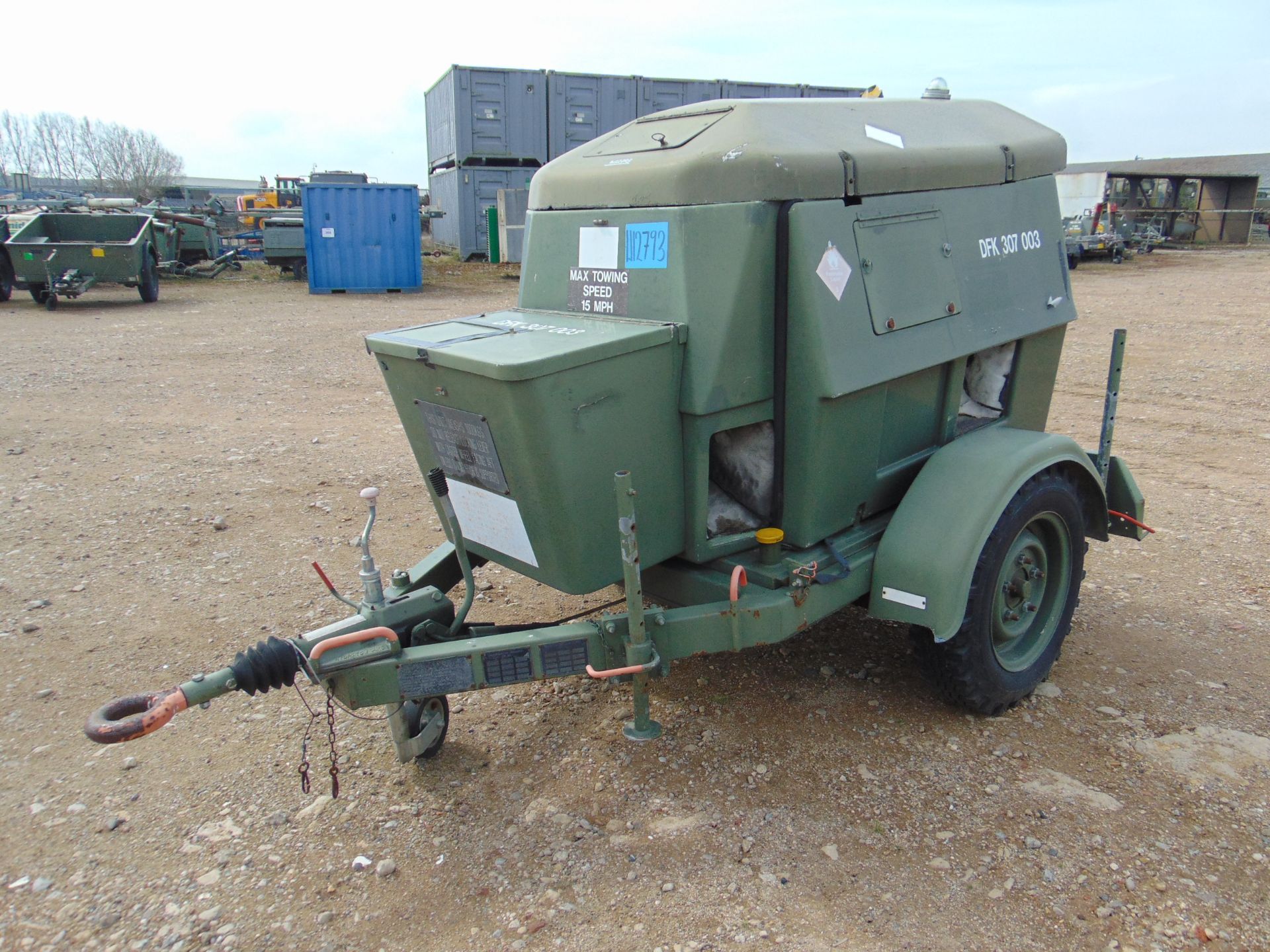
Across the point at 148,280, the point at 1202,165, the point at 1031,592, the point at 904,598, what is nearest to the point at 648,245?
the point at 904,598

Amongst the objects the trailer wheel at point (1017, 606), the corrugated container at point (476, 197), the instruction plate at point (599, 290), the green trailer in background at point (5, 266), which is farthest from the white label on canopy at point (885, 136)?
the corrugated container at point (476, 197)

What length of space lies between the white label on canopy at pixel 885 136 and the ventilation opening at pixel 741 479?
1.00m

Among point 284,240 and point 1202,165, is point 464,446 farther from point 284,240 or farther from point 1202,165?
point 1202,165

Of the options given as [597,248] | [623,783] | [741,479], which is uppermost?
[597,248]

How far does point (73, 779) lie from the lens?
294 centimetres

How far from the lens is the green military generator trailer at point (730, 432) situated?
2527 mm

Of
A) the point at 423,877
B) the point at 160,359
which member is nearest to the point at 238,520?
the point at 423,877

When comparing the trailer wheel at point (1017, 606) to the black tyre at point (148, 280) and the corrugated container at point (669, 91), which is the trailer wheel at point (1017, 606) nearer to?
the black tyre at point (148, 280)

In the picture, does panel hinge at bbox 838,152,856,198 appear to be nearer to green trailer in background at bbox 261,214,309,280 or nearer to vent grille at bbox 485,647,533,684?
vent grille at bbox 485,647,533,684

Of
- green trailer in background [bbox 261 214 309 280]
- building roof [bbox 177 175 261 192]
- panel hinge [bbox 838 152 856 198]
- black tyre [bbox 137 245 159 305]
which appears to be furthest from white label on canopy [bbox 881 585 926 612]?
building roof [bbox 177 175 261 192]

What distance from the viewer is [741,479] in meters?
3.01

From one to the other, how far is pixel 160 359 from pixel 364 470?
497cm

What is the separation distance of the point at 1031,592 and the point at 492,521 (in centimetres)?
195

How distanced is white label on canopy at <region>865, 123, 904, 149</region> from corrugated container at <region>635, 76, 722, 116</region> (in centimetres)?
1874
